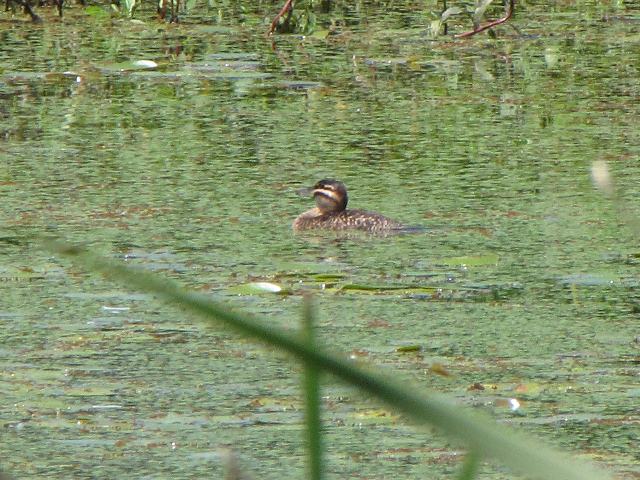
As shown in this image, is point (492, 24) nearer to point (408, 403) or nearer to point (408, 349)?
point (408, 349)

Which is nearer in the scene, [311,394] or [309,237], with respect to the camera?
[311,394]

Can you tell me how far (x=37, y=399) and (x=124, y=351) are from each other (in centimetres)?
39

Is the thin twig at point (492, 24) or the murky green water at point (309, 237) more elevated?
the thin twig at point (492, 24)

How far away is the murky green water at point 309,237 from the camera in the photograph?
2705 mm

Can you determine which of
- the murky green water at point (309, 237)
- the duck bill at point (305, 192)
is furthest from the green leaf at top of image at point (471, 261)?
the duck bill at point (305, 192)

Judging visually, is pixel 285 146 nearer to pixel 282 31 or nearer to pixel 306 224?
pixel 306 224

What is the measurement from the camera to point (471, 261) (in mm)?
3967

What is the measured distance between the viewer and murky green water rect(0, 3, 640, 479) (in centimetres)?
271

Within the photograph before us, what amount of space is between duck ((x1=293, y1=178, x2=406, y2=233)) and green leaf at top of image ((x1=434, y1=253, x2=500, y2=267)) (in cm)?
34

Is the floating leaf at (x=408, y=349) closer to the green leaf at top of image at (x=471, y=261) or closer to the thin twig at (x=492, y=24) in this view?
the green leaf at top of image at (x=471, y=261)

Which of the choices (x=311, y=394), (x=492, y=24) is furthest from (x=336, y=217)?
(x=311, y=394)

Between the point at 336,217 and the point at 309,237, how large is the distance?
101mm

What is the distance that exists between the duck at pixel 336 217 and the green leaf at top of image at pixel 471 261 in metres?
0.34

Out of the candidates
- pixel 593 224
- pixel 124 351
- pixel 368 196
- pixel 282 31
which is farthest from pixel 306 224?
pixel 282 31
